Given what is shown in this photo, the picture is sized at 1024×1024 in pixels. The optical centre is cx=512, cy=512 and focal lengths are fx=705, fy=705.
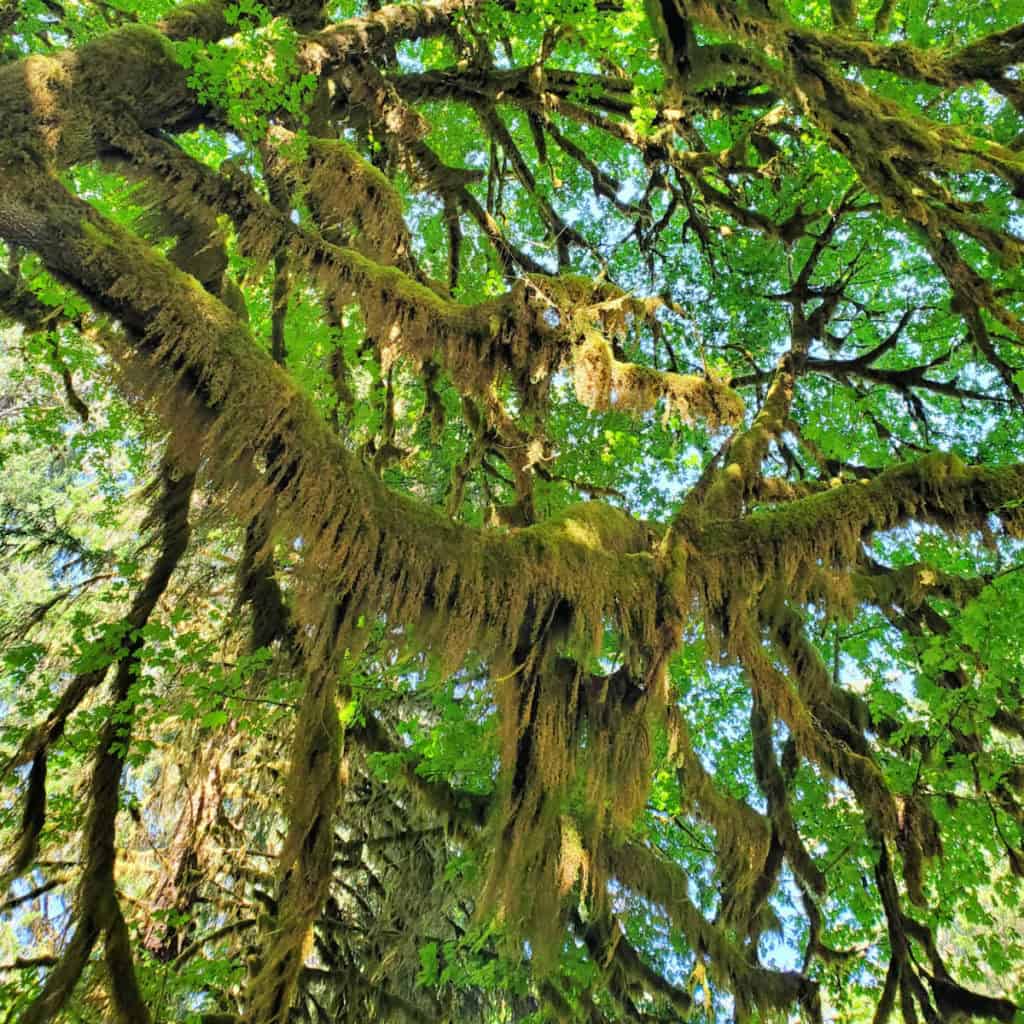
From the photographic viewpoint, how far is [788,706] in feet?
14.1

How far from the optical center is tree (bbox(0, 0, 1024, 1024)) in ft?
11.5

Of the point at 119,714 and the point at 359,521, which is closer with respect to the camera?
the point at 359,521

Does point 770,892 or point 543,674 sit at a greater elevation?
point 543,674

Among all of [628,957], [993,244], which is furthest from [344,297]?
[628,957]

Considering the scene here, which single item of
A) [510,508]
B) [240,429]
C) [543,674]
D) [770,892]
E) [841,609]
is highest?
[510,508]

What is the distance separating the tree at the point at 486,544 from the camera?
3.50 meters

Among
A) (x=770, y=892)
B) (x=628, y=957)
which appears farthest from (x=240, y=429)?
(x=628, y=957)

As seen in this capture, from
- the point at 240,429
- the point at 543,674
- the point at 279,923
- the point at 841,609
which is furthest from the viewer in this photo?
the point at 841,609

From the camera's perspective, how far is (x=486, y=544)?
3.58m

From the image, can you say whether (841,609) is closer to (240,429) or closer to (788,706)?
(788,706)

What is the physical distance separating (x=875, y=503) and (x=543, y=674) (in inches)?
88.0

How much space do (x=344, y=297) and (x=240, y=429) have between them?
1.91 metres

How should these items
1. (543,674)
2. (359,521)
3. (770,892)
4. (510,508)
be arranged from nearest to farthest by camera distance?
(359,521), (543,674), (770,892), (510,508)

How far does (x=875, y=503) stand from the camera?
418 centimetres
